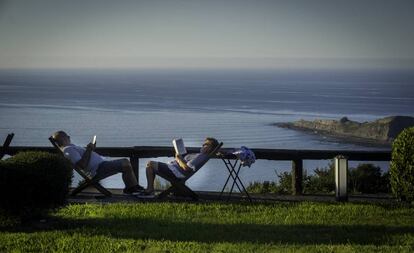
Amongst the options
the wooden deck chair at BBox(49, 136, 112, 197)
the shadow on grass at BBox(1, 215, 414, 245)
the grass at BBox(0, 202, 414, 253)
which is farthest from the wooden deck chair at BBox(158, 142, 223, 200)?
the shadow on grass at BBox(1, 215, 414, 245)

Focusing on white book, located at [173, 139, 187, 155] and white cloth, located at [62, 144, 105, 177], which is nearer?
white cloth, located at [62, 144, 105, 177]

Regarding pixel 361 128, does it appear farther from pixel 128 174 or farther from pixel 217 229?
pixel 217 229

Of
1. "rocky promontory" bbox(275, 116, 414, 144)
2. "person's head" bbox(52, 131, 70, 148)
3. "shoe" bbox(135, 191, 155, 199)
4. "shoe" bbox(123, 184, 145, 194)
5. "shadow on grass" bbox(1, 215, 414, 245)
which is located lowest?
"rocky promontory" bbox(275, 116, 414, 144)

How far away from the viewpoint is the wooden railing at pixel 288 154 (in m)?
9.95

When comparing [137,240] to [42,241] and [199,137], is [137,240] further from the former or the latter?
[199,137]

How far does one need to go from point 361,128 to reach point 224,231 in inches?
2359

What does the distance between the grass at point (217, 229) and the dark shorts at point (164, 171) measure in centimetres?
58

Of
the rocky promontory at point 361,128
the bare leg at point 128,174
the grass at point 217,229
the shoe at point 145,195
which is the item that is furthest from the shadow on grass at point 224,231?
the rocky promontory at point 361,128

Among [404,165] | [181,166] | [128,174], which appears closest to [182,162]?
[181,166]

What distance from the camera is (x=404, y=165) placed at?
8906 mm

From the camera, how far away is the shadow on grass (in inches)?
271

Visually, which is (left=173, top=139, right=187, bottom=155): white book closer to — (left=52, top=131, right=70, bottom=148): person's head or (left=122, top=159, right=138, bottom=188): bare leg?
(left=122, top=159, right=138, bottom=188): bare leg

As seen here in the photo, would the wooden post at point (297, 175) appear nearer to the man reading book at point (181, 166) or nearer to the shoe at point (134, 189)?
the man reading book at point (181, 166)

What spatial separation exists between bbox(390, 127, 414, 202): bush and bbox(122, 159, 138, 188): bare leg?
12.0ft
